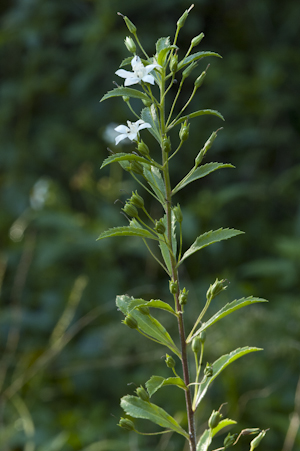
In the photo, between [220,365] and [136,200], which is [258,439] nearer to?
[220,365]

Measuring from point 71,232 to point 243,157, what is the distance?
915 millimetres

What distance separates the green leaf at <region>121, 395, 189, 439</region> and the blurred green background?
77cm

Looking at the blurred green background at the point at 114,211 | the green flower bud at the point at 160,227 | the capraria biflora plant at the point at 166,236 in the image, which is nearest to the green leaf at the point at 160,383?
the capraria biflora plant at the point at 166,236

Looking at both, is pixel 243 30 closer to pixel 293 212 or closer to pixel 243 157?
pixel 243 157

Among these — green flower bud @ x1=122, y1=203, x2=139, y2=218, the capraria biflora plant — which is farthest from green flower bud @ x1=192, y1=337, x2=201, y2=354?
green flower bud @ x1=122, y1=203, x2=139, y2=218

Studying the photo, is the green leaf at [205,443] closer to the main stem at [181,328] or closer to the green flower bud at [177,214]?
the main stem at [181,328]

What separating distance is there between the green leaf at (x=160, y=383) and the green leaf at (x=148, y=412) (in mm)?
15

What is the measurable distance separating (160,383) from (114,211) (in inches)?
54.0

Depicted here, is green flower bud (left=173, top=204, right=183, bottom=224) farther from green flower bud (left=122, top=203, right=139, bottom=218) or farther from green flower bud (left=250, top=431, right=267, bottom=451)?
green flower bud (left=250, top=431, right=267, bottom=451)

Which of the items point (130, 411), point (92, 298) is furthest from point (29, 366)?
point (130, 411)

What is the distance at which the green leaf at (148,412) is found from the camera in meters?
0.35

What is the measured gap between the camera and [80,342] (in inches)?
59.2

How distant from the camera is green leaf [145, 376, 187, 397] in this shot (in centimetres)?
33

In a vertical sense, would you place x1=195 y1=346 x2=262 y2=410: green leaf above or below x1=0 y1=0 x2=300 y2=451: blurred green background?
above
